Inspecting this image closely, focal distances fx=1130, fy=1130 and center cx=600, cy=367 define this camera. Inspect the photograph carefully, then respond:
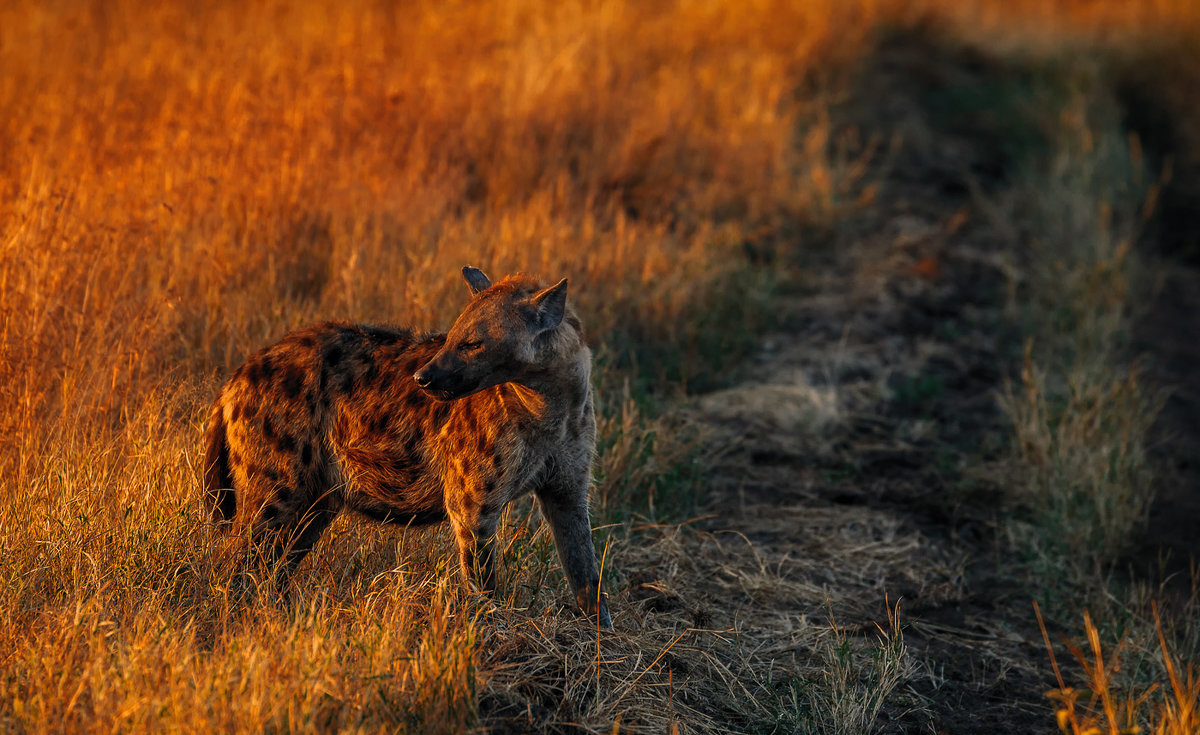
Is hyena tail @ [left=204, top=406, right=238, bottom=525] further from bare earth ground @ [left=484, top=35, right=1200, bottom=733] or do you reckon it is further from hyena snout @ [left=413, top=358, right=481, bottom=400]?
bare earth ground @ [left=484, top=35, right=1200, bottom=733]

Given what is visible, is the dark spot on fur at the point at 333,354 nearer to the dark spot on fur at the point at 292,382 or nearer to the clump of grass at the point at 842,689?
the dark spot on fur at the point at 292,382

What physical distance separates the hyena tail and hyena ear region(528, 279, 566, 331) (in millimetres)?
1204

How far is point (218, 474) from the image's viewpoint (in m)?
3.96

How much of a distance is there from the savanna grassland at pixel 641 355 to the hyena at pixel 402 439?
20 cm

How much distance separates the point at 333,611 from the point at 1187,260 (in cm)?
955

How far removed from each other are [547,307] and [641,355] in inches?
136

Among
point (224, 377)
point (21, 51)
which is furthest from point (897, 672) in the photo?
point (21, 51)

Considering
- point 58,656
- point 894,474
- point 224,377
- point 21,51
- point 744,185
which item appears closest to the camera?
point 58,656

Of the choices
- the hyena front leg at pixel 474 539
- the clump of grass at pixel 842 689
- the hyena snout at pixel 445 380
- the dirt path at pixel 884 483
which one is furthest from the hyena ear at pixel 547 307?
the dirt path at pixel 884 483

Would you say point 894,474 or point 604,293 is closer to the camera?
point 894,474

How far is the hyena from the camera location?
3666mm

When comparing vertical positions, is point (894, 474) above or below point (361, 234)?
below

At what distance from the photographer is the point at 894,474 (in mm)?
6359

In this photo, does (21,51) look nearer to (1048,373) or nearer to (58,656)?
(58,656)
